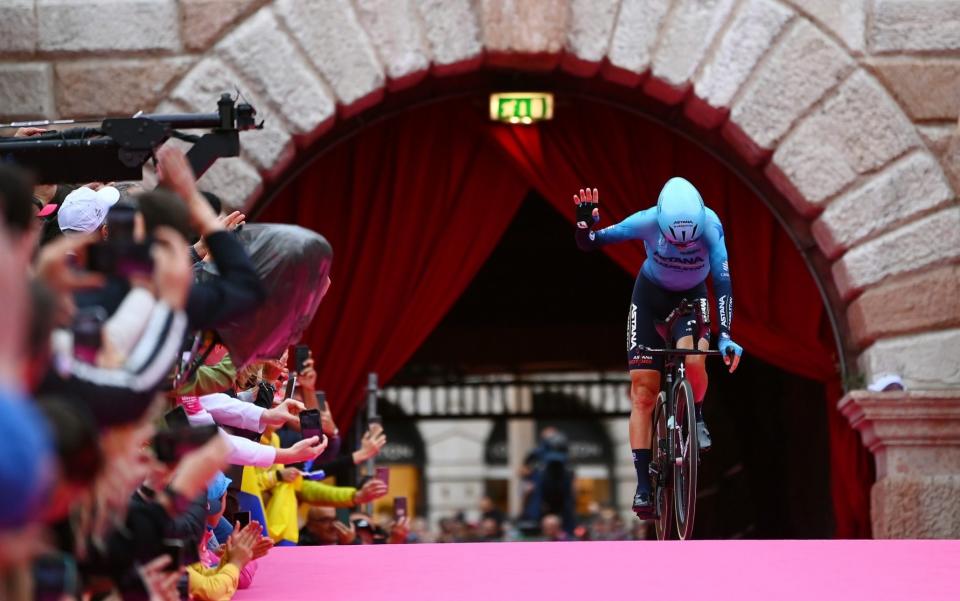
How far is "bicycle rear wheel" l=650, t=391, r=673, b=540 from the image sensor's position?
21.1ft

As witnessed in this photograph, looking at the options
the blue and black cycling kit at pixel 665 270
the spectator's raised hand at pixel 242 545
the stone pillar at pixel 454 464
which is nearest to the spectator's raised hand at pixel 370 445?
the blue and black cycling kit at pixel 665 270

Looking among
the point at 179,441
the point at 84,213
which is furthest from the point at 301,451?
the point at 179,441

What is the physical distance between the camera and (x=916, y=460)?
8.03 meters

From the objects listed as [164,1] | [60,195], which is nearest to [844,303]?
[164,1]

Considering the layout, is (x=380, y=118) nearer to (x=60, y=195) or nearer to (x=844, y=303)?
(x=844, y=303)

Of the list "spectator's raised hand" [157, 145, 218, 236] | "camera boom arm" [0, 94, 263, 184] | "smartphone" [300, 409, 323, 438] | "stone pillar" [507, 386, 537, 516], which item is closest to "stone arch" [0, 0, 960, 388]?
"smartphone" [300, 409, 323, 438]

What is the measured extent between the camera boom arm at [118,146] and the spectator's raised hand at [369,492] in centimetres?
290

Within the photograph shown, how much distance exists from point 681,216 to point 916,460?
8.45ft

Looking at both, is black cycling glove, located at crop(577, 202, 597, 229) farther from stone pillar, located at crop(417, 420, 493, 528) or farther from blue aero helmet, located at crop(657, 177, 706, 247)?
stone pillar, located at crop(417, 420, 493, 528)

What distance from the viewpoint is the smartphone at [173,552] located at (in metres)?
3.35

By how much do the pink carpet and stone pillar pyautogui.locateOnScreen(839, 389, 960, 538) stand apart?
199 cm

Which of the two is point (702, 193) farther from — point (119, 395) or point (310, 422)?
point (119, 395)

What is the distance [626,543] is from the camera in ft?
19.5

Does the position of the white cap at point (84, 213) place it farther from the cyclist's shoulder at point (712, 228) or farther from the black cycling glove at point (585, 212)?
the cyclist's shoulder at point (712, 228)
